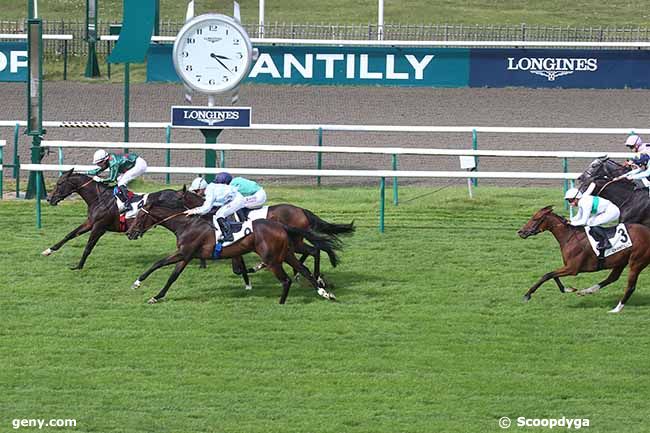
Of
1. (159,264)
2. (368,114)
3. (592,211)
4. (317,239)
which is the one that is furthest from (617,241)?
(368,114)

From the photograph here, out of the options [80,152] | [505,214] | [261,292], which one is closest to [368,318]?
[261,292]

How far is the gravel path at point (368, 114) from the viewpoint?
22.0 meters

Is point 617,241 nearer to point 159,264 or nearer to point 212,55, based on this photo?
point 159,264

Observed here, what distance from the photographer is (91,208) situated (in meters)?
15.0

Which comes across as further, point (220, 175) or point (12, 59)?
point (12, 59)

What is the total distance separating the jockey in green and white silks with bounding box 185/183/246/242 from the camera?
43.7 ft

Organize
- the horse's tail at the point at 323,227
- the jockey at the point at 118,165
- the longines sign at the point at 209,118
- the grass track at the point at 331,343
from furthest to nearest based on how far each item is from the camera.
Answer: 1. the longines sign at the point at 209,118
2. the jockey at the point at 118,165
3. the horse's tail at the point at 323,227
4. the grass track at the point at 331,343

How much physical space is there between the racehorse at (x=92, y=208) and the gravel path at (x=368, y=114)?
517 cm

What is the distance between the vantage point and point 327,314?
12.9 metres

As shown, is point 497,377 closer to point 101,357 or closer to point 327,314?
point 327,314

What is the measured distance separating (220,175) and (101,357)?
2.74 meters

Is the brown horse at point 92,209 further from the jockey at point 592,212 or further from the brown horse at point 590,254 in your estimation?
the jockey at point 592,212
